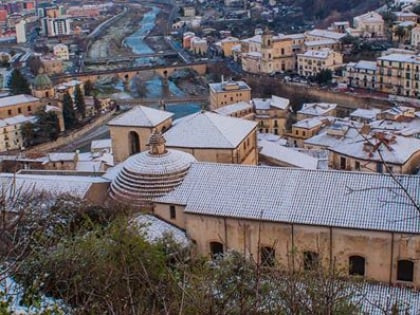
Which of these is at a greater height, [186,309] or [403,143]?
[186,309]

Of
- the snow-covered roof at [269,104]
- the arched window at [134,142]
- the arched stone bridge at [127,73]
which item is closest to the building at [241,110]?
the snow-covered roof at [269,104]

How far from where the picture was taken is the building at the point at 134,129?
66.5ft

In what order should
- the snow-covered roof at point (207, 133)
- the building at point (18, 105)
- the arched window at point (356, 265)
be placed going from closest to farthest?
the arched window at point (356, 265) < the snow-covered roof at point (207, 133) < the building at point (18, 105)

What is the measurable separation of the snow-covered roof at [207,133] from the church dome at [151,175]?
1.93 m

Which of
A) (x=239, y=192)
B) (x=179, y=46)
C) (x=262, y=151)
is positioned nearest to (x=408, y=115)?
(x=262, y=151)

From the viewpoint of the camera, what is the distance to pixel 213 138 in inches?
722

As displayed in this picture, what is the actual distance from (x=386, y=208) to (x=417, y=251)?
3.37ft

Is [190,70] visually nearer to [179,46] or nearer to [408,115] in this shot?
[179,46]

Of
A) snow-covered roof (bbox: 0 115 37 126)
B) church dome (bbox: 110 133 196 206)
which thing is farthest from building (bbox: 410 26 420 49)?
church dome (bbox: 110 133 196 206)

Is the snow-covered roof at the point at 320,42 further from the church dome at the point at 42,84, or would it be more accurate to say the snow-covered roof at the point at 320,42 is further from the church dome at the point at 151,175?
the church dome at the point at 151,175

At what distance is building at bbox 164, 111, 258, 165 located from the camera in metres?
18.1

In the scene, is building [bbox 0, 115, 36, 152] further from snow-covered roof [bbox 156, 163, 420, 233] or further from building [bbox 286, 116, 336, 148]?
snow-covered roof [bbox 156, 163, 420, 233]

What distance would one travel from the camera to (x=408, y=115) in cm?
3603

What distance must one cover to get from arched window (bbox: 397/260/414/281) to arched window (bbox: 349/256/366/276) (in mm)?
708
